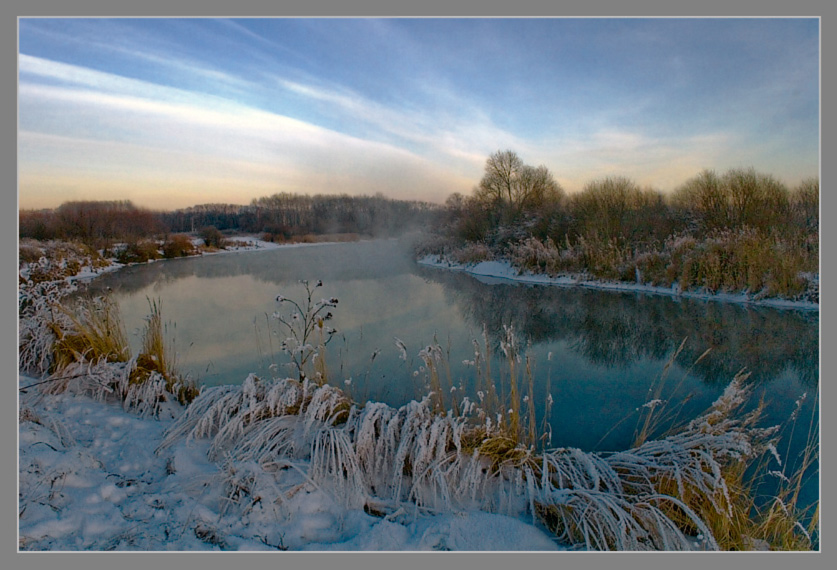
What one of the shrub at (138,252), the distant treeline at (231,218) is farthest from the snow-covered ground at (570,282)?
the shrub at (138,252)

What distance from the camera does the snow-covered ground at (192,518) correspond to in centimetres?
155

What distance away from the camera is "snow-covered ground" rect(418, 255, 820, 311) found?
18.6ft

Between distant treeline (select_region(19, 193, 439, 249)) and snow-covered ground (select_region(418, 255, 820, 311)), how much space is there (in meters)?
2.86

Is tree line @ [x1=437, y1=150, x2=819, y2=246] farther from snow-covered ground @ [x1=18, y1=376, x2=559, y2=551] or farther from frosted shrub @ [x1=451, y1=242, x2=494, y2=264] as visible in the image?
snow-covered ground @ [x1=18, y1=376, x2=559, y2=551]

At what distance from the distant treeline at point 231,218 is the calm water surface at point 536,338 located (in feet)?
2.96

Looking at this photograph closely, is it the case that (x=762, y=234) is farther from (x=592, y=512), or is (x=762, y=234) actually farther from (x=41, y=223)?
(x=41, y=223)

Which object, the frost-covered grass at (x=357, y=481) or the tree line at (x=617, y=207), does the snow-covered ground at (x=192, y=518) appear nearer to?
the frost-covered grass at (x=357, y=481)

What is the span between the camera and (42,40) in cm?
255

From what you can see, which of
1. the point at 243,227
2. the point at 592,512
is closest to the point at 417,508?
the point at 592,512

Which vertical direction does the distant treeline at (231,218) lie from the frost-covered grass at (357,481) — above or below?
above

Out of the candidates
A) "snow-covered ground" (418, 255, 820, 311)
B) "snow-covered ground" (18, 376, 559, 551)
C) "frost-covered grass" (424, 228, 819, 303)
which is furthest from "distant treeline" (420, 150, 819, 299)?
"snow-covered ground" (18, 376, 559, 551)

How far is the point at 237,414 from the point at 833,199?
9.96 feet

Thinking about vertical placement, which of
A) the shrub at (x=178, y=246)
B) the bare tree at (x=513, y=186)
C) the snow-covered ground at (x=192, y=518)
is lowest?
the snow-covered ground at (x=192, y=518)

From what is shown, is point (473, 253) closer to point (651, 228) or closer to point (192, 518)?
point (651, 228)
